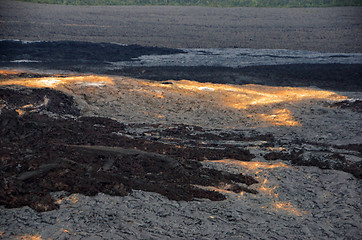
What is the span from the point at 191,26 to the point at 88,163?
30.2 meters

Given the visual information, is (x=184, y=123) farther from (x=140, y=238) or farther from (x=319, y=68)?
(x=319, y=68)

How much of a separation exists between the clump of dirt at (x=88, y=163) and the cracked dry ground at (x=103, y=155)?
0.02 meters

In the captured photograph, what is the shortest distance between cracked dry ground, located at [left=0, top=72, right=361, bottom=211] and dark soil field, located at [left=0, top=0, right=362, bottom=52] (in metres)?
17.2

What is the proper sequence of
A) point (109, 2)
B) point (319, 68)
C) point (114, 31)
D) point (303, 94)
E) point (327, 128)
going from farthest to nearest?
point (109, 2)
point (114, 31)
point (319, 68)
point (303, 94)
point (327, 128)

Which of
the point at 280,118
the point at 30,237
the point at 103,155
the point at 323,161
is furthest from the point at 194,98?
the point at 30,237

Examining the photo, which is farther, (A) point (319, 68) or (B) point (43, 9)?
(B) point (43, 9)

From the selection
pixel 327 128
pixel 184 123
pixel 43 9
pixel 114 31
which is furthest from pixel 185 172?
pixel 43 9

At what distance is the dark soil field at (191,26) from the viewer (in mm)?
31141

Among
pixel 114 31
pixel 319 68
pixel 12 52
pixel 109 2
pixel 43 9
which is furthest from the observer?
pixel 109 2

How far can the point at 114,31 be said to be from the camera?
3447cm

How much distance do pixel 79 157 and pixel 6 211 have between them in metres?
2.51

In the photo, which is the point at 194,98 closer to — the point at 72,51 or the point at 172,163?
the point at 172,163

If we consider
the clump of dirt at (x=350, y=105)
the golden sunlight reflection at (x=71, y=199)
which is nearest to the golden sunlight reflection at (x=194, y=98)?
the clump of dirt at (x=350, y=105)

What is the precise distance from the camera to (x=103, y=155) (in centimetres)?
963
